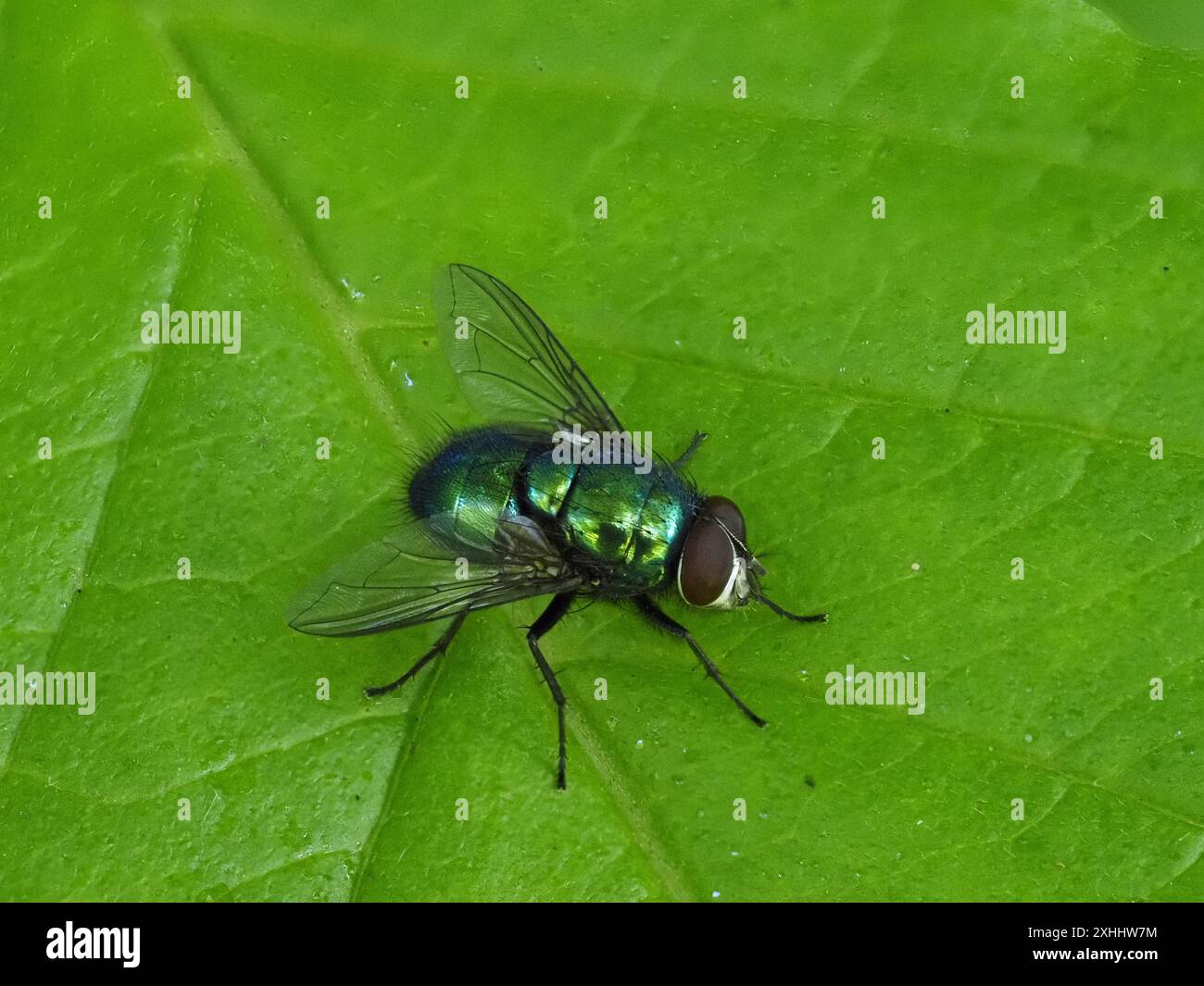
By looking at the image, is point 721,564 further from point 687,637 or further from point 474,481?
point 474,481

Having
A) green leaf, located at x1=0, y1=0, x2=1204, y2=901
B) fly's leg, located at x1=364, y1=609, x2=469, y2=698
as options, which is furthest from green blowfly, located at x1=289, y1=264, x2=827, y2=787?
green leaf, located at x1=0, y1=0, x2=1204, y2=901

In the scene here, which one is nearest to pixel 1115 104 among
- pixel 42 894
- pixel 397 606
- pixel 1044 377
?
pixel 1044 377

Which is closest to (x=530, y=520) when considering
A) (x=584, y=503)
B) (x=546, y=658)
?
(x=584, y=503)

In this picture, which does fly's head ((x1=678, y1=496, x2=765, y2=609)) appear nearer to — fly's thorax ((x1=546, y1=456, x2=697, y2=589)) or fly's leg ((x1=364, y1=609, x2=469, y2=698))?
fly's thorax ((x1=546, y1=456, x2=697, y2=589))

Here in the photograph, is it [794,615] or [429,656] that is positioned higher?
[794,615]

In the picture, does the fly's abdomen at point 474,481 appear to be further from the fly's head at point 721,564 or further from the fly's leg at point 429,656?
the fly's head at point 721,564

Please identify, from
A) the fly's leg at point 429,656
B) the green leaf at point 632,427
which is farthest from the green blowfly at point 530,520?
the green leaf at point 632,427
